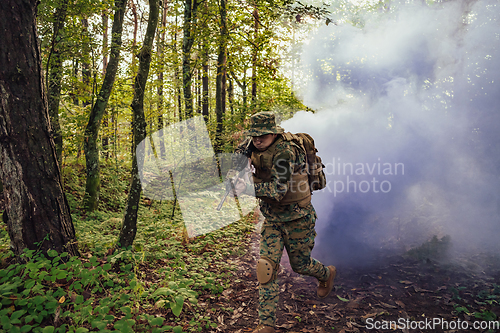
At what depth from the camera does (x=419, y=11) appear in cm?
623

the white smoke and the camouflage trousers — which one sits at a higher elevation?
the white smoke

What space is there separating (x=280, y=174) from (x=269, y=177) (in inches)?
6.8

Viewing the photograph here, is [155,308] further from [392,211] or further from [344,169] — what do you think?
[344,169]

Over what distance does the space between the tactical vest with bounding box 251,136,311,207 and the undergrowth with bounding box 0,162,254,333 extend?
57.8 inches

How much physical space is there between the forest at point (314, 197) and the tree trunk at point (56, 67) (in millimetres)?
36

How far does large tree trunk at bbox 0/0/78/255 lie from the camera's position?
283cm

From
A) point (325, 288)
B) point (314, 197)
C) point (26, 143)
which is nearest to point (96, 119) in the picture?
point (26, 143)

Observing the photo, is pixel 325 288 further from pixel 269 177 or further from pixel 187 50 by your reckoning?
pixel 187 50

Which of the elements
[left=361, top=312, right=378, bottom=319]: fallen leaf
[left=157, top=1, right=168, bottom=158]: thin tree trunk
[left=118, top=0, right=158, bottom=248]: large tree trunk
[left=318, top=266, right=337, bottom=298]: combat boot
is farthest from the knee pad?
[left=157, top=1, right=168, bottom=158]: thin tree trunk

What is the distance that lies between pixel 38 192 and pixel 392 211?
5.73 meters

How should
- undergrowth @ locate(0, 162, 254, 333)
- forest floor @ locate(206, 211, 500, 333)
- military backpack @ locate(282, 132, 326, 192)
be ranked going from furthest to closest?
military backpack @ locate(282, 132, 326, 192), forest floor @ locate(206, 211, 500, 333), undergrowth @ locate(0, 162, 254, 333)

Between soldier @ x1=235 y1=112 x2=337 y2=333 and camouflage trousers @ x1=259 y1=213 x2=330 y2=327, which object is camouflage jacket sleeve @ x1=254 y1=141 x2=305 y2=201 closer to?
soldier @ x1=235 y1=112 x2=337 y2=333

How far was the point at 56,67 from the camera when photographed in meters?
5.46

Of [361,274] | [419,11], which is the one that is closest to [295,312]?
[361,274]
